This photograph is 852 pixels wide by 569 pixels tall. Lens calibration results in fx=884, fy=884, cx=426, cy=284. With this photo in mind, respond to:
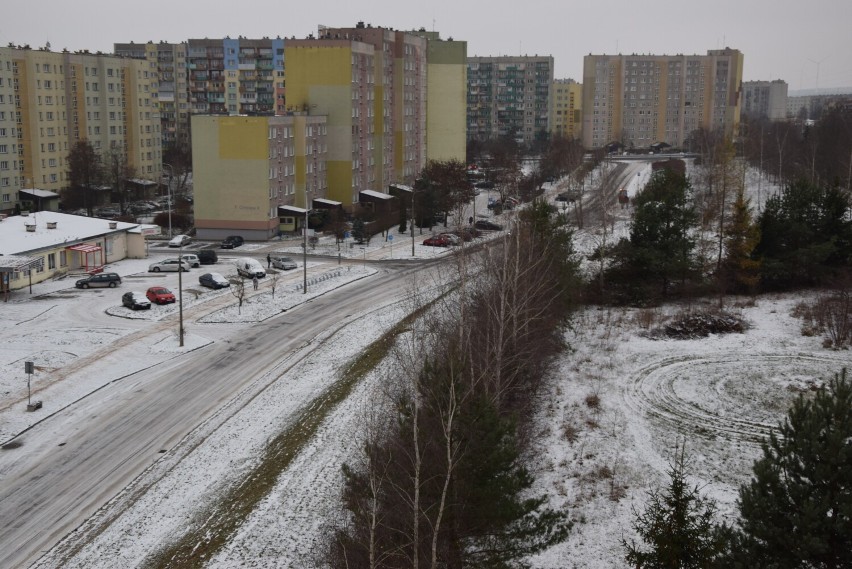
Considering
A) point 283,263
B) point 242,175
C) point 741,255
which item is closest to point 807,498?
point 741,255

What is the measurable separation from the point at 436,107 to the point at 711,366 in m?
61.7

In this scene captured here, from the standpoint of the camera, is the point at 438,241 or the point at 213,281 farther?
the point at 438,241

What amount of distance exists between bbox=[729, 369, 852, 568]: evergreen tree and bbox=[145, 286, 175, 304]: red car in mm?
32905

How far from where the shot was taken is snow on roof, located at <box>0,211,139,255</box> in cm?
4685

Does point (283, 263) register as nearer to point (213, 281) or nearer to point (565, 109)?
point (213, 281)

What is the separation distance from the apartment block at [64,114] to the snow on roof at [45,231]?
816 inches

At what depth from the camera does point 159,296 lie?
41781 mm

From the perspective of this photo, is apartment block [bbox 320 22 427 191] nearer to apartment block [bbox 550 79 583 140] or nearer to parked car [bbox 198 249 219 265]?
parked car [bbox 198 249 219 265]

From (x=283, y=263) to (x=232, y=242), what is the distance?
Result: 8859 millimetres

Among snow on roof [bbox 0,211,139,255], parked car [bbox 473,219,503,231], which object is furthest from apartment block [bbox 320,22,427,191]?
snow on roof [bbox 0,211,139,255]

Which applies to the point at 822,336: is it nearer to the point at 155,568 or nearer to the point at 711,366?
the point at 711,366

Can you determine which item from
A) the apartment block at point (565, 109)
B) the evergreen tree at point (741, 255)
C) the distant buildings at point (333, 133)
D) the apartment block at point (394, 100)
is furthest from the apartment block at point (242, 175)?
the apartment block at point (565, 109)

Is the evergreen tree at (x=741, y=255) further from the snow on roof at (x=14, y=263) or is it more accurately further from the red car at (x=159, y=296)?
the snow on roof at (x=14, y=263)

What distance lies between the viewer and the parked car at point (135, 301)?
40.5 metres
